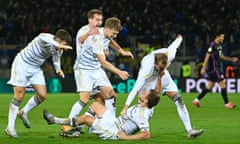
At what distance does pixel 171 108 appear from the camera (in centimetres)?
2162

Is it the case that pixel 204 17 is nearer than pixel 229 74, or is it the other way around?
pixel 229 74

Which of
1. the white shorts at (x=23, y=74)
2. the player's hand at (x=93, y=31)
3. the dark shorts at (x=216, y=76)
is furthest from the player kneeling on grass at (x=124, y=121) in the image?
the dark shorts at (x=216, y=76)

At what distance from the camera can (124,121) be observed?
40.4ft

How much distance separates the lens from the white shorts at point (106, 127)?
39.7 ft

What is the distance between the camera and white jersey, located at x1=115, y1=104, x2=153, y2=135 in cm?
1209

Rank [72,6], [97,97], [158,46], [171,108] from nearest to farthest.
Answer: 1. [97,97]
2. [171,108]
3. [158,46]
4. [72,6]

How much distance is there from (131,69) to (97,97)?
17496 mm

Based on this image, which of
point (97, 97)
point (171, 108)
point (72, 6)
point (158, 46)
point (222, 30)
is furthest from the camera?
point (72, 6)

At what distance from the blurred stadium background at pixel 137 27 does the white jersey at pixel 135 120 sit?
18.0 m

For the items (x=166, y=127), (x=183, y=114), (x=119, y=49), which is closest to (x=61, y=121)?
(x=183, y=114)

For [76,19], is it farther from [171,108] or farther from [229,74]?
[171,108]

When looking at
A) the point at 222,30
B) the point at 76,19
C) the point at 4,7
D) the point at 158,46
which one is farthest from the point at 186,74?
the point at 4,7

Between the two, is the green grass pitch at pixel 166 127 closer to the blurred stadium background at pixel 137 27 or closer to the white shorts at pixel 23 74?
the white shorts at pixel 23 74

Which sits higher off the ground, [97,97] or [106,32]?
[106,32]
